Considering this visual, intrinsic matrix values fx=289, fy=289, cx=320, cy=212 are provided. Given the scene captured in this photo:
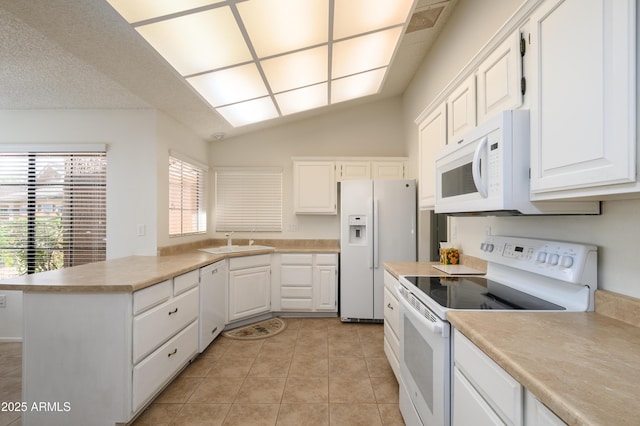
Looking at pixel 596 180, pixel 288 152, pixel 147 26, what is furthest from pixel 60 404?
pixel 288 152

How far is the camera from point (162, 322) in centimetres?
194

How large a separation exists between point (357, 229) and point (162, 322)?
2.21 meters

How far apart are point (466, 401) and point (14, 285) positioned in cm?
225

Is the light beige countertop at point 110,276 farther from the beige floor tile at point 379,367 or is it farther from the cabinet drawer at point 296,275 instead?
the beige floor tile at point 379,367

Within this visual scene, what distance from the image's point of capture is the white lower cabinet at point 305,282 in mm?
3541

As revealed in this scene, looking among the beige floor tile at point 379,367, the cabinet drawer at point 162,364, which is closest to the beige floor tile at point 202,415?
the cabinet drawer at point 162,364

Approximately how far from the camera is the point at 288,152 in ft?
13.4

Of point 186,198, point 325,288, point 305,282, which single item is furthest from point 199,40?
point 325,288

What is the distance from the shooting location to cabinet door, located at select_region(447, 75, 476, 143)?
5.29ft

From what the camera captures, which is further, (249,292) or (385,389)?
(249,292)

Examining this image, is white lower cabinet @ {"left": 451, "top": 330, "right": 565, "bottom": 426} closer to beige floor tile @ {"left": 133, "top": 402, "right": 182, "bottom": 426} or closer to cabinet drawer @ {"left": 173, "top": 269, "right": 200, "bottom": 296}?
beige floor tile @ {"left": 133, "top": 402, "right": 182, "bottom": 426}

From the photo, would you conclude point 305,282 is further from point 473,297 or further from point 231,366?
point 473,297

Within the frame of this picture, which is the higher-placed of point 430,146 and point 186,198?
point 430,146

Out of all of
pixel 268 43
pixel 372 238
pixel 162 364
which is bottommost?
pixel 162 364
